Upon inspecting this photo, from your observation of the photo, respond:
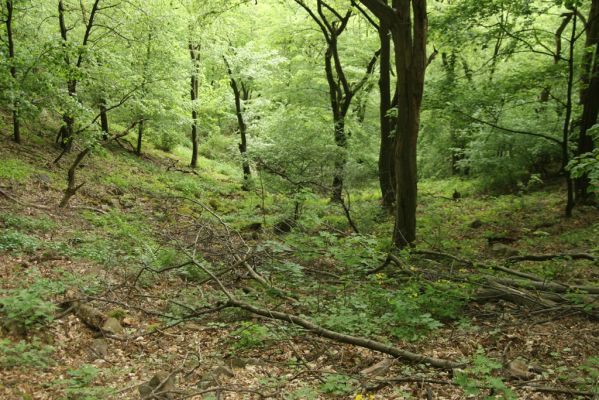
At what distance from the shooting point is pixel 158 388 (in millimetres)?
3520

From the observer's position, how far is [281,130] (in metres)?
11.6

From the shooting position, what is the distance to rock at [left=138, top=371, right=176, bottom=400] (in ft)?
11.4

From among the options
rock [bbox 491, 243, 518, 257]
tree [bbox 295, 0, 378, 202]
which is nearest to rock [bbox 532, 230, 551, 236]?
rock [bbox 491, 243, 518, 257]

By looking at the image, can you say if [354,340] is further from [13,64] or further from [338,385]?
[13,64]

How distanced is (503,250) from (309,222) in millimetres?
4312

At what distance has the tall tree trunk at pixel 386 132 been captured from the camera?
11476mm

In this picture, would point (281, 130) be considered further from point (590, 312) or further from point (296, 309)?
point (590, 312)

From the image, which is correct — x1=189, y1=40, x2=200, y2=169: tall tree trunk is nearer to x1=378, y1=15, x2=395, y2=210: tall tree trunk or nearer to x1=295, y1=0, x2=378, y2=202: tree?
x1=295, y1=0, x2=378, y2=202: tree

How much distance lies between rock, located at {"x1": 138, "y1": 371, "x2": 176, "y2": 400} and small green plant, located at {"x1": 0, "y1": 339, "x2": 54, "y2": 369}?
1.02m

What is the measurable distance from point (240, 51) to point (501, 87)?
40.9 ft

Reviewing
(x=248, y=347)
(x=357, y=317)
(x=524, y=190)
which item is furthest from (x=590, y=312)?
(x=524, y=190)

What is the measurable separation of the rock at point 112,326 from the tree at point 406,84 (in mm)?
4417

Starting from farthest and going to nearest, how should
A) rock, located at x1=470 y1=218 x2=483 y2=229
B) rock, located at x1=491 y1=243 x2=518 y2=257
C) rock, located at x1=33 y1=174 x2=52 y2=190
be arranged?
rock, located at x1=33 y1=174 x2=52 y2=190, rock, located at x1=470 y1=218 x2=483 y2=229, rock, located at x1=491 y1=243 x2=518 y2=257

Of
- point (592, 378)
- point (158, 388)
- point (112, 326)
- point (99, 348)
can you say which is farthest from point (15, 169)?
point (592, 378)
